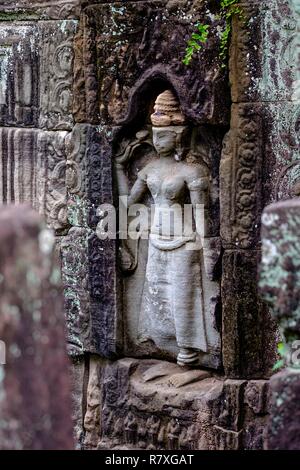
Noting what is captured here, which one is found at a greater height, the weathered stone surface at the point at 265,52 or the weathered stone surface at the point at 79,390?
the weathered stone surface at the point at 265,52

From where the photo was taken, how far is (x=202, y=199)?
273 inches

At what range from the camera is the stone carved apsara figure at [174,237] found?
6.95 m

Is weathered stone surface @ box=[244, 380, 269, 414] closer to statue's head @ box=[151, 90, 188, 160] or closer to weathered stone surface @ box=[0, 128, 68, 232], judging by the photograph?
statue's head @ box=[151, 90, 188, 160]

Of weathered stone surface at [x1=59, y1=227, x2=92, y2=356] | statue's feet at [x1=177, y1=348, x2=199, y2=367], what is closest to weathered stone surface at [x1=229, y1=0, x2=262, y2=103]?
weathered stone surface at [x1=59, y1=227, x2=92, y2=356]

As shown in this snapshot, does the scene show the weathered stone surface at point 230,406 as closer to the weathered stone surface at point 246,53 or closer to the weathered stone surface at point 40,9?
the weathered stone surface at point 246,53

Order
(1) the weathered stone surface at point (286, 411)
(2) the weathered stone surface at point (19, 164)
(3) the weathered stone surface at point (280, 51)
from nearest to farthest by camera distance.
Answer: (1) the weathered stone surface at point (286, 411)
(3) the weathered stone surface at point (280, 51)
(2) the weathered stone surface at point (19, 164)

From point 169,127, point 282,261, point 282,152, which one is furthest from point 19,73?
point 282,261

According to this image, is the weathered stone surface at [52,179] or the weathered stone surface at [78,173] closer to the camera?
the weathered stone surface at [78,173]

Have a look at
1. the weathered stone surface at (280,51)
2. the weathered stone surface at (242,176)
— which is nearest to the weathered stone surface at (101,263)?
the weathered stone surface at (242,176)

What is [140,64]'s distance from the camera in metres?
6.94

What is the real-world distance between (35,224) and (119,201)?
3.75m

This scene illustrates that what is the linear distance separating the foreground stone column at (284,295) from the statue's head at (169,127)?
270 cm

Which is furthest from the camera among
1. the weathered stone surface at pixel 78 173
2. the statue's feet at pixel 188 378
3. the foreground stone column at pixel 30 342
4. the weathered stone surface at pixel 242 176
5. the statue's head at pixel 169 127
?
the weathered stone surface at pixel 78 173

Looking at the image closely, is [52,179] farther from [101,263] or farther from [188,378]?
[188,378]
